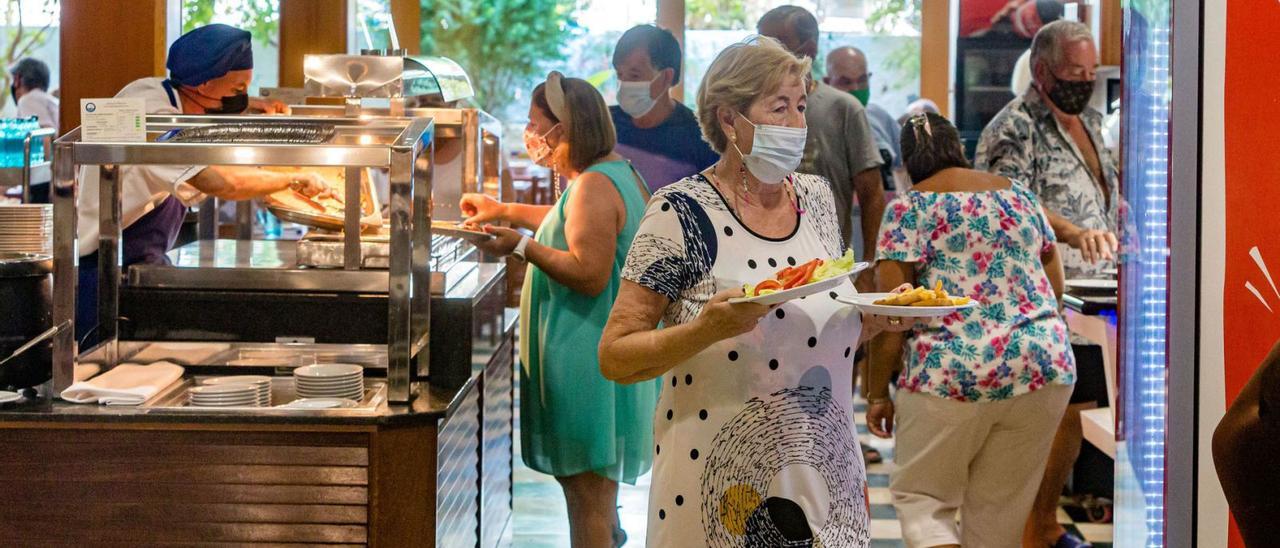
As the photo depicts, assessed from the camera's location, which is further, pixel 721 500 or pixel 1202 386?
pixel 721 500

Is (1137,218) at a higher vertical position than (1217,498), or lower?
higher

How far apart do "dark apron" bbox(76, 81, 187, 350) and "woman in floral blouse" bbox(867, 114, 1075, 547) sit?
1930 mm

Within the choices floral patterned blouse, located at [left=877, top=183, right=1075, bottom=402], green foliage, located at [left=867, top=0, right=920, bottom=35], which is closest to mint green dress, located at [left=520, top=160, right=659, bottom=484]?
floral patterned blouse, located at [left=877, top=183, right=1075, bottom=402]

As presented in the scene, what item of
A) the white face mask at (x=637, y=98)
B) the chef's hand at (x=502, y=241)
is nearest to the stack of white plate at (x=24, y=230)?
the chef's hand at (x=502, y=241)

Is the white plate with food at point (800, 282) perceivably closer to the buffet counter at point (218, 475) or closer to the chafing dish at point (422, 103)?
the buffet counter at point (218, 475)

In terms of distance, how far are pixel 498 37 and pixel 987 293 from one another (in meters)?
6.39

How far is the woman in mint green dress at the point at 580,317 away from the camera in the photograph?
3.58m

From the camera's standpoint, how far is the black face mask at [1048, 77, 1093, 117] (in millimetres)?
4668

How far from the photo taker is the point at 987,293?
3.43 m

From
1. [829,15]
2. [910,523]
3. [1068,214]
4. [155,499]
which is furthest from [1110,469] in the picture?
[829,15]

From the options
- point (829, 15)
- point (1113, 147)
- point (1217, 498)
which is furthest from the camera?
point (829, 15)

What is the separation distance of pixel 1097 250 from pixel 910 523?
3.97 ft

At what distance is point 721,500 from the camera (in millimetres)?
2295

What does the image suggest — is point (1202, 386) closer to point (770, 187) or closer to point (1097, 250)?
point (770, 187)
